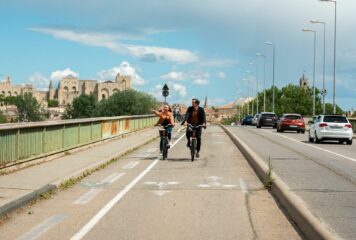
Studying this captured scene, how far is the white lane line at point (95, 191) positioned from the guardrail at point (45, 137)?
2.32 m

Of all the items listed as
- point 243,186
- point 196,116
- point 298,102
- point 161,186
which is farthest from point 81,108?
point 243,186

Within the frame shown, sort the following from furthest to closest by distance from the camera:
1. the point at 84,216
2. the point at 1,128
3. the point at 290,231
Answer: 1. the point at 1,128
2. the point at 84,216
3. the point at 290,231

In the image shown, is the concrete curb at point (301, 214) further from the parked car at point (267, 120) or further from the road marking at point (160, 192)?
the parked car at point (267, 120)

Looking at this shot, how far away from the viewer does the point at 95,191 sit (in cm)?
1216

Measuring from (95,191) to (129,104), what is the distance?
9857cm

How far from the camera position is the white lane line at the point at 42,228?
25.6 feet

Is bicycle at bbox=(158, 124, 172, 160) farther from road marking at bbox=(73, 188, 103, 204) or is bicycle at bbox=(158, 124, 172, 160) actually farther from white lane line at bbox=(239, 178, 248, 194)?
road marking at bbox=(73, 188, 103, 204)

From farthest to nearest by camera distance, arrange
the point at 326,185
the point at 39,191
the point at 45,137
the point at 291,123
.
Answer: the point at 291,123, the point at 45,137, the point at 326,185, the point at 39,191

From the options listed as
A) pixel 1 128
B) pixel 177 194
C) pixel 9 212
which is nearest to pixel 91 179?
pixel 1 128

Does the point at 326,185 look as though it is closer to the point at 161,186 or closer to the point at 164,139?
the point at 161,186

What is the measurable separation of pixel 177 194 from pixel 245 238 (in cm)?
Result: 409

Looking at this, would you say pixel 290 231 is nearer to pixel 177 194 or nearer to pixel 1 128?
pixel 177 194

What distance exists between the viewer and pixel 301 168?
16516 millimetres

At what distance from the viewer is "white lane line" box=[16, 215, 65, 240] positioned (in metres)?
7.81
